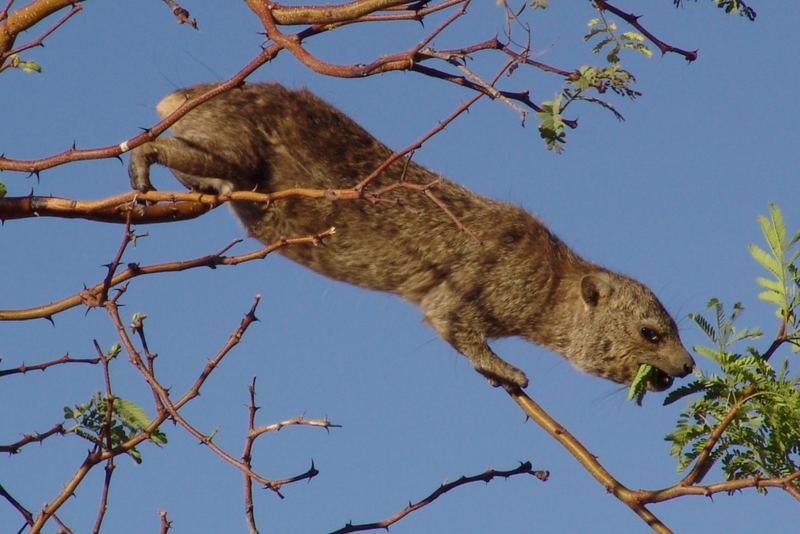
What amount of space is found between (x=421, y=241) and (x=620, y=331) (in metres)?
1.68

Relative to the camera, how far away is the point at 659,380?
24.3 feet

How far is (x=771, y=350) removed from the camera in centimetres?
412

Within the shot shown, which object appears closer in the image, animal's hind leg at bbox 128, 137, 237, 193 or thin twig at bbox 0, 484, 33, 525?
thin twig at bbox 0, 484, 33, 525

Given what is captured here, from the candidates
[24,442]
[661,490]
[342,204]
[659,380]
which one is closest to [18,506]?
[24,442]

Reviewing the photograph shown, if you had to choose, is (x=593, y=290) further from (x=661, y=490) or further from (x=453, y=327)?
(x=661, y=490)

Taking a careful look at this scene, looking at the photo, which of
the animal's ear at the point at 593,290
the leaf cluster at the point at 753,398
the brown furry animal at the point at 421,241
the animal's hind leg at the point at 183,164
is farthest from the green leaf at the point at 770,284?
the animal's ear at the point at 593,290

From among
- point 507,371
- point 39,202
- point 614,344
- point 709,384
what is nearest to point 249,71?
point 39,202

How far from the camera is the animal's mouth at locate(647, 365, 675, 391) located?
7.28 meters

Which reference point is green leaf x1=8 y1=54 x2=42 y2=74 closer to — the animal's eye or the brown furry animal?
the brown furry animal

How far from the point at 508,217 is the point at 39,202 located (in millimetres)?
4396

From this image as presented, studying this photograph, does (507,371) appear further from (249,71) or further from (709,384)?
(249,71)

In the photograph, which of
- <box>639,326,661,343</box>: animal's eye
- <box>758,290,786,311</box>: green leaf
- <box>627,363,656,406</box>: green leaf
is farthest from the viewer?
<box>639,326,661,343</box>: animal's eye

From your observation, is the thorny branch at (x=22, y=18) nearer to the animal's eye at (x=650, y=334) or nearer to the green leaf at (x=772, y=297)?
the green leaf at (x=772, y=297)

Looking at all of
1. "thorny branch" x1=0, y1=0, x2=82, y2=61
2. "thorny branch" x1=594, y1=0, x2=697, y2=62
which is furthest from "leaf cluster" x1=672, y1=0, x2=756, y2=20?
"thorny branch" x1=0, y1=0, x2=82, y2=61
